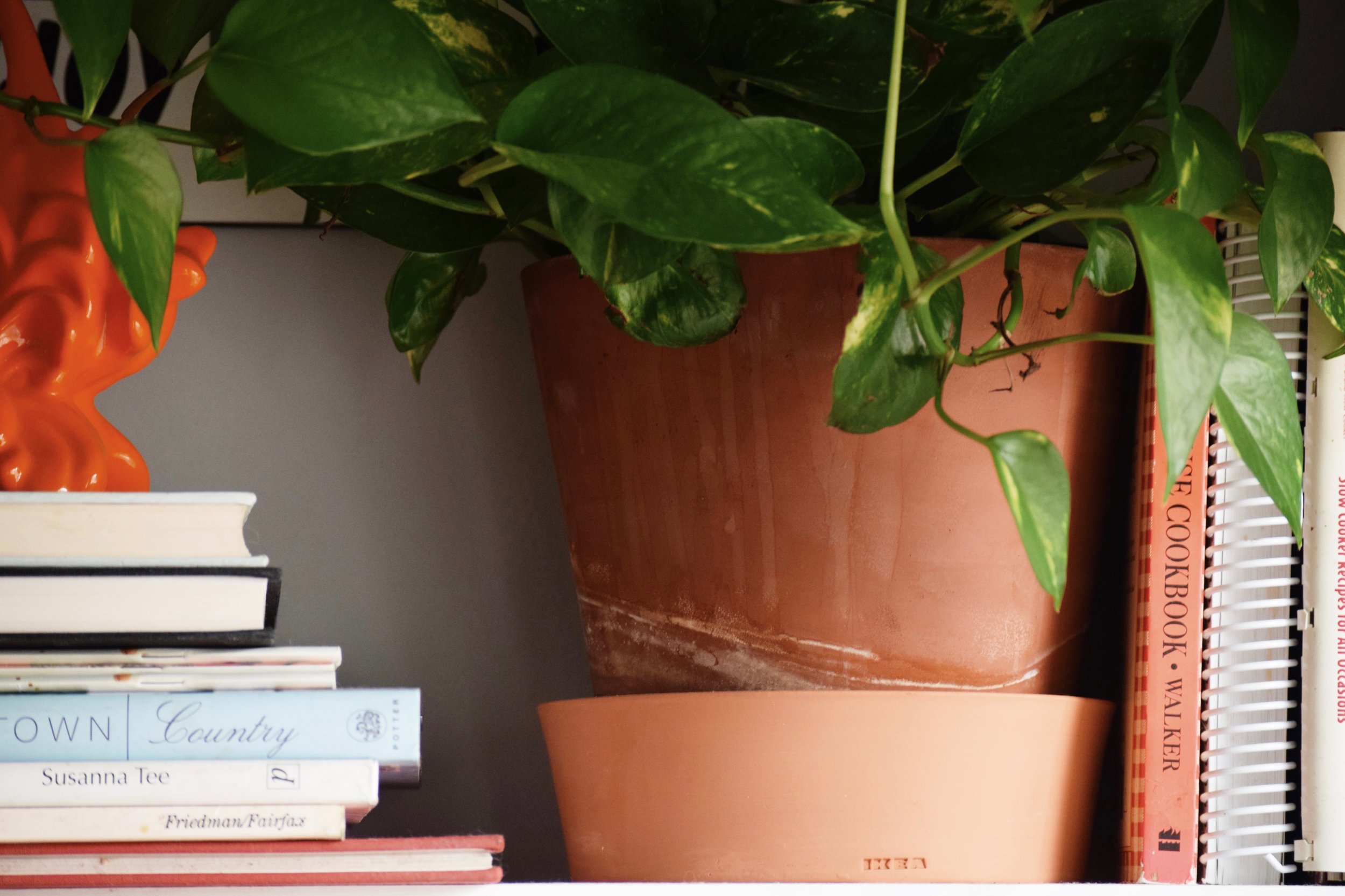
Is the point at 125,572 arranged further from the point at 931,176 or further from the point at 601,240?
the point at 931,176

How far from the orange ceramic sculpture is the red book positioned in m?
0.20

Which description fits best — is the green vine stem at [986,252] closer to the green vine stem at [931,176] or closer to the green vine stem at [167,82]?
the green vine stem at [931,176]

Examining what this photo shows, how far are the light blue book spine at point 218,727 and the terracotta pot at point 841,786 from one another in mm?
116

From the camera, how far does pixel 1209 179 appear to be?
0.46 m

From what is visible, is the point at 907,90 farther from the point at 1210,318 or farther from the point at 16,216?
the point at 16,216

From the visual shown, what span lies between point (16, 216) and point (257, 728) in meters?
0.32

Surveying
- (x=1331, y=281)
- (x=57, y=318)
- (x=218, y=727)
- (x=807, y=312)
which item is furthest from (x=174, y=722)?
(x=1331, y=281)

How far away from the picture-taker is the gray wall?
828 mm

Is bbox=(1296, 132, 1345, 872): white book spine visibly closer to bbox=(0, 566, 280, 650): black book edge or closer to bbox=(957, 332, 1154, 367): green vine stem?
bbox=(957, 332, 1154, 367): green vine stem

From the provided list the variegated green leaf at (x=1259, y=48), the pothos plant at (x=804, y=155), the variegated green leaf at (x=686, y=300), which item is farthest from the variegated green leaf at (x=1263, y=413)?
the variegated green leaf at (x=686, y=300)

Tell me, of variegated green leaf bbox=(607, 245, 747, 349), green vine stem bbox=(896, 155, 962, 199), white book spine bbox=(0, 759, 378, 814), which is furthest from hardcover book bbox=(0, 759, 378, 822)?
green vine stem bbox=(896, 155, 962, 199)

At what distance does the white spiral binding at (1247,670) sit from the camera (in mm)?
576

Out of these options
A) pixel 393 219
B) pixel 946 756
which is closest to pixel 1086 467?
pixel 946 756

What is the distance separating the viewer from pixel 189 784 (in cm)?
50
